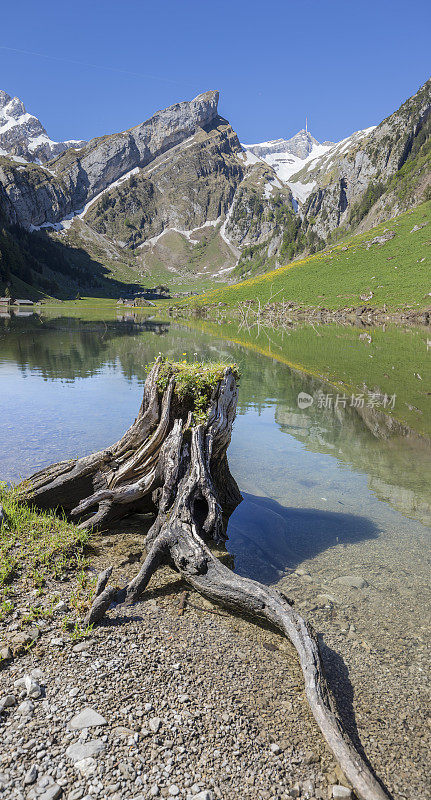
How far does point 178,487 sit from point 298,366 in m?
31.3

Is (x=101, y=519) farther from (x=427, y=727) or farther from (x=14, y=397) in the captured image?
(x=14, y=397)

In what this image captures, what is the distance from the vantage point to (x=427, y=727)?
5.61 meters

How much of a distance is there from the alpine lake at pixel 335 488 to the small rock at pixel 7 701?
4.25m

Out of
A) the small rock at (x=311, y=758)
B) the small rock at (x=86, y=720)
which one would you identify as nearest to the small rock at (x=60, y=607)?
the small rock at (x=86, y=720)

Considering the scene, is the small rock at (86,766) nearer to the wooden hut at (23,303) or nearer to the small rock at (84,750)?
the small rock at (84,750)

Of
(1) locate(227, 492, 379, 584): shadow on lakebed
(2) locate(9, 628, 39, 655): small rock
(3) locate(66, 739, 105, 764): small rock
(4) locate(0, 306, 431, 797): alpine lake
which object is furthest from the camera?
(1) locate(227, 492, 379, 584): shadow on lakebed

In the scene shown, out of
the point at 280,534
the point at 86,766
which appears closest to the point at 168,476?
the point at 280,534

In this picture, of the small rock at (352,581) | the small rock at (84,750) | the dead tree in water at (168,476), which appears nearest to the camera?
the small rock at (84,750)

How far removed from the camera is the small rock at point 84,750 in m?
4.45

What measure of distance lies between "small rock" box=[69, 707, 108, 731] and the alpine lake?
3.22 m

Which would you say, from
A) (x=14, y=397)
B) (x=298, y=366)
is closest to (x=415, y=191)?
(x=298, y=366)

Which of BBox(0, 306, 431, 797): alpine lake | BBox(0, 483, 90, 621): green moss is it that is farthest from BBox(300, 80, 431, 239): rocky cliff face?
BBox(0, 483, 90, 621): green moss

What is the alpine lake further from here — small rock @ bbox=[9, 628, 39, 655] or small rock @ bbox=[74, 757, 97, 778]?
small rock @ bbox=[9, 628, 39, 655]

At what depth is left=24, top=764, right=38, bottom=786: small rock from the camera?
13.6 feet
